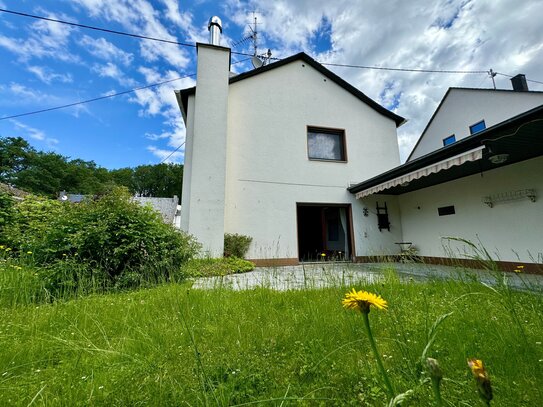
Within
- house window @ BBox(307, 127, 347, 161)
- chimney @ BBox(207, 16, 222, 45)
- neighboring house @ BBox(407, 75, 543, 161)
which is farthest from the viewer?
neighboring house @ BBox(407, 75, 543, 161)

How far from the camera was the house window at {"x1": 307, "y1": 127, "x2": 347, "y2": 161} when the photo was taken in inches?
412

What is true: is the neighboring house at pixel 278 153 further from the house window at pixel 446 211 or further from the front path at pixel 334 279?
the front path at pixel 334 279

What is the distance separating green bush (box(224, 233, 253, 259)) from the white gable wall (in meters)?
0.36

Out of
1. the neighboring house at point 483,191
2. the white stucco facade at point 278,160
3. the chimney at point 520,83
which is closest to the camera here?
the neighboring house at point 483,191

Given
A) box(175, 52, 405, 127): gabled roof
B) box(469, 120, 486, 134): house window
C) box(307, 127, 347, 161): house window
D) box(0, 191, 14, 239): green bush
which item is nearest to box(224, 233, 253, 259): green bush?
box(307, 127, 347, 161): house window

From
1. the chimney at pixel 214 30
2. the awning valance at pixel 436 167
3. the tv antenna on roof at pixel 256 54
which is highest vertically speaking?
the tv antenna on roof at pixel 256 54

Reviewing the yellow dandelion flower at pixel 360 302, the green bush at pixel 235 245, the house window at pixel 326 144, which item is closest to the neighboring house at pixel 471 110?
the house window at pixel 326 144

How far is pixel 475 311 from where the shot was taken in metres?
2.58

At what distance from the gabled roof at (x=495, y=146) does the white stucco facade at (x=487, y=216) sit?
34 centimetres

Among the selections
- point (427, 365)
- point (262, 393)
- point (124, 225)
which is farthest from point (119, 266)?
point (427, 365)

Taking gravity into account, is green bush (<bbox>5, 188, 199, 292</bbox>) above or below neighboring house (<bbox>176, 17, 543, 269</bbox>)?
below

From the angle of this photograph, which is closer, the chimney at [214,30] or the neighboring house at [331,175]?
the neighboring house at [331,175]

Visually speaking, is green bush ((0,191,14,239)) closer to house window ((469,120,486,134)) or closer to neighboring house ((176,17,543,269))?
neighboring house ((176,17,543,269))

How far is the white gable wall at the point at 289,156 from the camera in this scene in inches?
356
